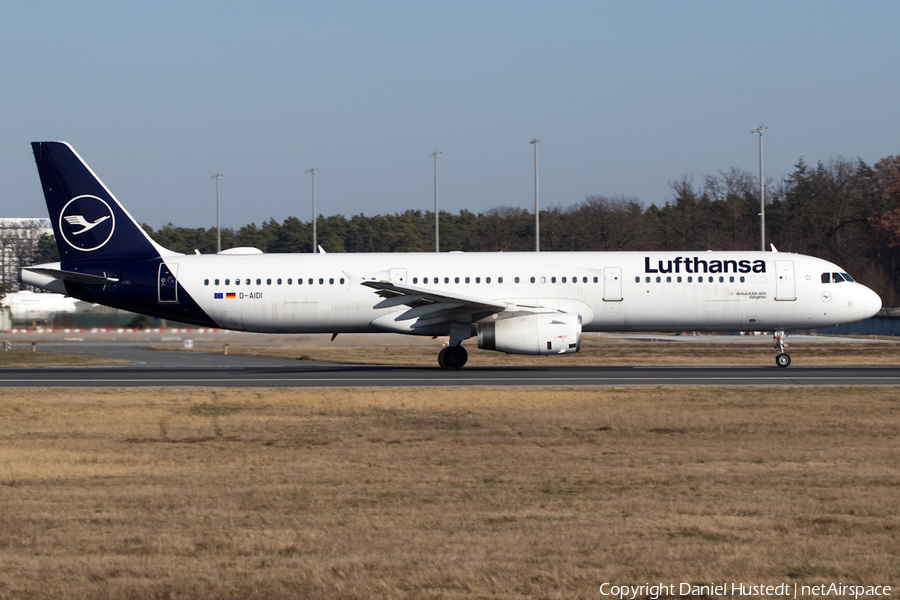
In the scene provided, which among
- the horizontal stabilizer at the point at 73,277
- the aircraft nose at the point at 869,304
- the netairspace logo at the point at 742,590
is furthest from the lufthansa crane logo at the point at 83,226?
the netairspace logo at the point at 742,590

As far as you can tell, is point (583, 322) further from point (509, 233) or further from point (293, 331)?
point (509, 233)

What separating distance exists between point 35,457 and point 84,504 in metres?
3.70

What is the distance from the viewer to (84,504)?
9969 mm

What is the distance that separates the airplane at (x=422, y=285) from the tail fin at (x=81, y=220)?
0.10 ft

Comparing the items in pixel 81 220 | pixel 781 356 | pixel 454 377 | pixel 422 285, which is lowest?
pixel 454 377

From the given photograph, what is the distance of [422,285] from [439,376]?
3.77 meters

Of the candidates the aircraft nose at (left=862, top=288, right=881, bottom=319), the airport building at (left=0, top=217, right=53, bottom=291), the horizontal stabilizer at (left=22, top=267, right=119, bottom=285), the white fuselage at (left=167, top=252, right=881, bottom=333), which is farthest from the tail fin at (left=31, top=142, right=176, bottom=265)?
the airport building at (left=0, top=217, right=53, bottom=291)

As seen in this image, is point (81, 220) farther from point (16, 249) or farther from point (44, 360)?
point (16, 249)

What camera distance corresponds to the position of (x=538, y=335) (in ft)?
83.9

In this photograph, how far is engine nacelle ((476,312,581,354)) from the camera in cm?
2555

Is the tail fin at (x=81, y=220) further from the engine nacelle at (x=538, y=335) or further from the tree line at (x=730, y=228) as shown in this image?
the tree line at (x=730, y=228)

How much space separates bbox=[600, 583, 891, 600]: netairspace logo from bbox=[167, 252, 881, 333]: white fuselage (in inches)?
820

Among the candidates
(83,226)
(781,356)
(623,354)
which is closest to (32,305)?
(83,226)

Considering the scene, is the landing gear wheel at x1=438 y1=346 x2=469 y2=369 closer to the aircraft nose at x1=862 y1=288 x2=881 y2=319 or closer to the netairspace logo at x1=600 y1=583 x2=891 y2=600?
the aircraft nose at x1=862 y1=288 x2=881 y2=319
